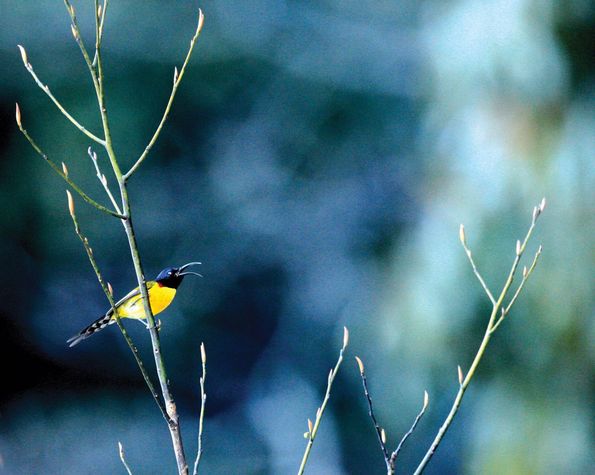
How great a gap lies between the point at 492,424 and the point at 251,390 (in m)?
2.82

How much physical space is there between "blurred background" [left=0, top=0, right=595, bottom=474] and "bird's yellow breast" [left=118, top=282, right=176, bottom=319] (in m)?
4.15

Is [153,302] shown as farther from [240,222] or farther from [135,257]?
[240,222]

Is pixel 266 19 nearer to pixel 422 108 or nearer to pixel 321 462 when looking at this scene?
pixel 422 108

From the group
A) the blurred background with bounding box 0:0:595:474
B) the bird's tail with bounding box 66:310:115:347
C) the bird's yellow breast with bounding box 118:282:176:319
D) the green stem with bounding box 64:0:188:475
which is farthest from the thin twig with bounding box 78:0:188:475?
the blurred background with bounding box 0:0:595:474

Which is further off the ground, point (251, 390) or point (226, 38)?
point (226, 38)

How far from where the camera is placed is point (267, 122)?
9023mm

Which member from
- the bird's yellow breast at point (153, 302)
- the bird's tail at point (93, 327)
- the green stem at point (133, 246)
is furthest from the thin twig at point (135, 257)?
the bird's yellow breast at point (153, 302)

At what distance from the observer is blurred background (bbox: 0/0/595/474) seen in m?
7.93

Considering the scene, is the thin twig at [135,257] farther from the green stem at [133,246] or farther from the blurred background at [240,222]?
the blurred background at [240,222]

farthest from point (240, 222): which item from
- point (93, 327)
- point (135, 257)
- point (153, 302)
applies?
point (135, 257)

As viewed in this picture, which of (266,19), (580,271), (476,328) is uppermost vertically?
(266,19)

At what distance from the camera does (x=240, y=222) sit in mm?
8711

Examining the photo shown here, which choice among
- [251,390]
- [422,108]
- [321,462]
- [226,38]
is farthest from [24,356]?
[422,108]

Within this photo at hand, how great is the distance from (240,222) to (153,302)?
19.8 feet
